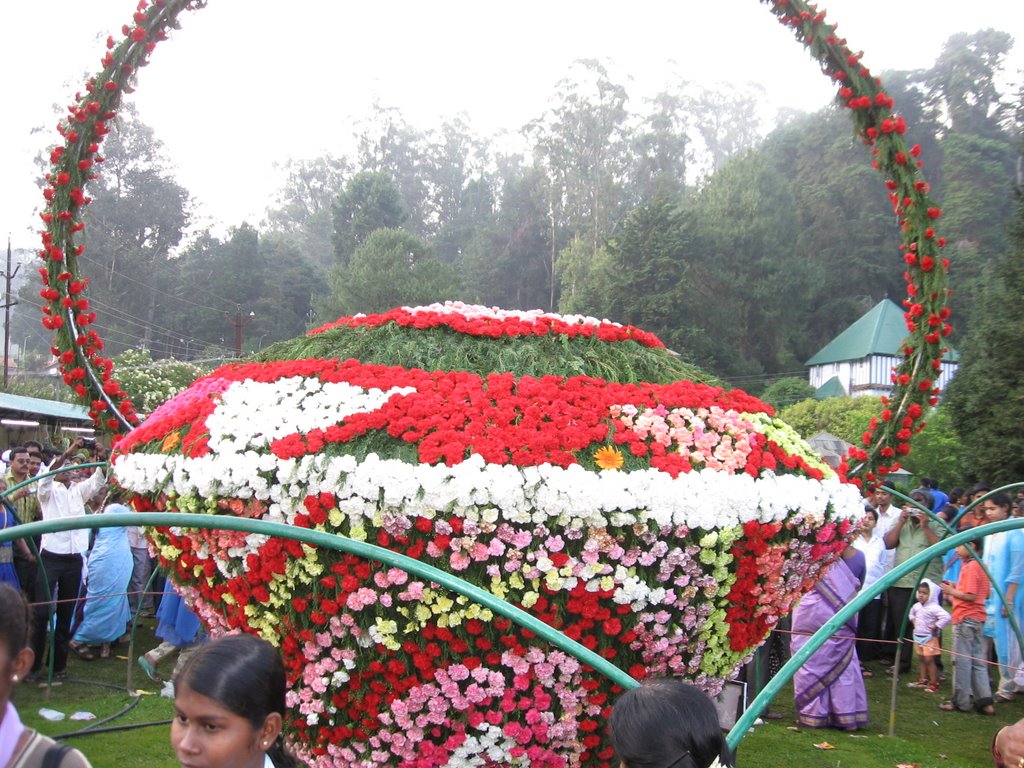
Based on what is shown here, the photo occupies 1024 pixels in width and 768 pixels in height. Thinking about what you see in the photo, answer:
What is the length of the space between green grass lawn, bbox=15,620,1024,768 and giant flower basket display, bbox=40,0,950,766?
1875mm

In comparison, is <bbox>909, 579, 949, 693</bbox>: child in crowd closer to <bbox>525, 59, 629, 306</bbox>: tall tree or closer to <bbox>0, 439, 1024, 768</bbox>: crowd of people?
<bbox>0, 439, 1024, 768</bbox>: crowd of people

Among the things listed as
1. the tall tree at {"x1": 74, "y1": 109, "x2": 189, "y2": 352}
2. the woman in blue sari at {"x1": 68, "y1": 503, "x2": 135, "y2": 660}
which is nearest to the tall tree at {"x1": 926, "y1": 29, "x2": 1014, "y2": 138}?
the tall tree at {"x1": 74, "y1": 109, "x2": 189, "y2": 352}

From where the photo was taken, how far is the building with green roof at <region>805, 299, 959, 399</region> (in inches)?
1480

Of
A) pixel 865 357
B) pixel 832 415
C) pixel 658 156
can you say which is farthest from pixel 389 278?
pixel 658 156

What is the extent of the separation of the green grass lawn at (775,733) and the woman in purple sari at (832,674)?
0.42 feet

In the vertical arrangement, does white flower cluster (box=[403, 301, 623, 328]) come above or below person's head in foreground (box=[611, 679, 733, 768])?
above

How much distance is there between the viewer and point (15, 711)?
2.12 metres

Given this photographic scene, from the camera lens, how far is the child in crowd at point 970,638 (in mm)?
7660

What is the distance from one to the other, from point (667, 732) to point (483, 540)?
4.95ft

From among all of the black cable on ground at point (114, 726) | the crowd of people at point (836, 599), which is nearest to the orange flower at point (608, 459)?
the crowd of people at point (836, 599)

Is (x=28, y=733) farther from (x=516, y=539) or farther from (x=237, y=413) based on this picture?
(x=237, y=413)

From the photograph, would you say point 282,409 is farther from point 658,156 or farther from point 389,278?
point 658,156

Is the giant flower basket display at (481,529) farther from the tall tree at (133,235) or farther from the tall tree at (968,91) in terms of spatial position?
the tall tree at (968,91)

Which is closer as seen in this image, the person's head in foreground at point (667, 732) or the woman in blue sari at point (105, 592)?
the person's head in foreground at point (667, 732)
